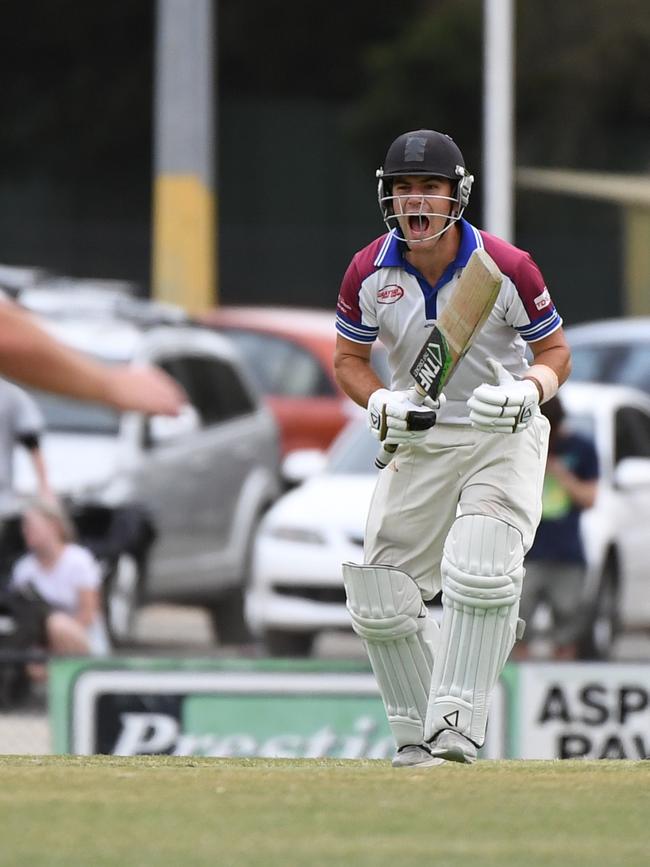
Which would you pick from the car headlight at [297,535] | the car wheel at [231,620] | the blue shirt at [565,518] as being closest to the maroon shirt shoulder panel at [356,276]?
the blue shirt at [565,518]

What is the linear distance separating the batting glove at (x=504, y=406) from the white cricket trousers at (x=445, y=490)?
234 mm

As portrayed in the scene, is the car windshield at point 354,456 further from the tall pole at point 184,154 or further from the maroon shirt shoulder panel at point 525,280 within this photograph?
the maroon shirt shoulder panel at point 525,280

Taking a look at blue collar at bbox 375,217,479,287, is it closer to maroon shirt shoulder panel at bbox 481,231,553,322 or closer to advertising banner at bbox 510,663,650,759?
maroon shirt shoulder panel at bbox 481,231,553,322

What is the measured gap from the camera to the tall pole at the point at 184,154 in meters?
17.6

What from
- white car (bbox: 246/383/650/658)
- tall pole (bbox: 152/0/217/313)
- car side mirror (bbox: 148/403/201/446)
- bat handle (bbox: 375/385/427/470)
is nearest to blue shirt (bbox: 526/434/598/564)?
white car (bbox: 246/383/650/658)

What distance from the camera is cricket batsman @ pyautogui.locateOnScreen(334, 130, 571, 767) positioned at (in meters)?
6.33

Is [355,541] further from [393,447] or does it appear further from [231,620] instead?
[393,447]

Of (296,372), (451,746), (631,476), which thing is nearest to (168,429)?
(631,476)

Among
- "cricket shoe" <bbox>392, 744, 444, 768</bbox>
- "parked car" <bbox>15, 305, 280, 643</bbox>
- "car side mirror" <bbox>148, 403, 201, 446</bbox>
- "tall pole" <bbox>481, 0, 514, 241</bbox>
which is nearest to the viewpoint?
"cricket shoe" <bbox>392, 744, 444, 768</bbox>

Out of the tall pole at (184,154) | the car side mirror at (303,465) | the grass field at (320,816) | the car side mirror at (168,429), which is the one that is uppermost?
the tall pole at (184,154)

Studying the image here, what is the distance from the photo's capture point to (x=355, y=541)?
1203cm

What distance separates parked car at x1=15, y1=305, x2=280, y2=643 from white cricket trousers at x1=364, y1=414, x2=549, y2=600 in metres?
5.35

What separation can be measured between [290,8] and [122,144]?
10.3 feet

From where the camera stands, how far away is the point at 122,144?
30.1 metres
